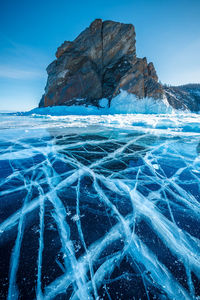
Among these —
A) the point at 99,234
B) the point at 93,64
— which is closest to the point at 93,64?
the point at 93,64

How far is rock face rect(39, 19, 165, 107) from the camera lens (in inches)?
845

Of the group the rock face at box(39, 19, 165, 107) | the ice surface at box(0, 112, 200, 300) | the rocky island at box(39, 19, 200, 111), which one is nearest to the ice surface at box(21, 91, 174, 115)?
the rocky island at box(39, 19, 200, 111)

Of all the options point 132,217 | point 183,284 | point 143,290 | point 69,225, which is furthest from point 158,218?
point 69,225

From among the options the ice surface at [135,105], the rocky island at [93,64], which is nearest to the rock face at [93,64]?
the rocky island at [93,64]

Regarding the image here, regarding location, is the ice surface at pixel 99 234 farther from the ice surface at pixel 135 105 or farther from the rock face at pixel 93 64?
the rock face at pixel 93 64

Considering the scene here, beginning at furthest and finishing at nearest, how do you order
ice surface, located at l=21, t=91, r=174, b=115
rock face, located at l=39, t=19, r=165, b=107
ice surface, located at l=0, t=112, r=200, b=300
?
1. rock face, located at l=39, t=19, r=165, b=107
2. ice surface, located at l=21, t=91, r=174, b=115
3. ice surface, located at l=0, t=112, r=200, b=300

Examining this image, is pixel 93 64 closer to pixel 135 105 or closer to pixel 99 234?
pixel 135 105

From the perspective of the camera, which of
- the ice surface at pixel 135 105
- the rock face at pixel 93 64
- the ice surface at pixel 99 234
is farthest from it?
the rock face at pixel 93 64

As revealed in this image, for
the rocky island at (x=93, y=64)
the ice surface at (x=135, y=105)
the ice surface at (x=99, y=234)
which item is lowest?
the ice surface at (x=99, y=234)

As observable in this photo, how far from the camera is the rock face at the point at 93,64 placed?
70.4 ft

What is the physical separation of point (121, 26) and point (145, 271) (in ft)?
97.4

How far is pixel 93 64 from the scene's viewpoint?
22.7 meters

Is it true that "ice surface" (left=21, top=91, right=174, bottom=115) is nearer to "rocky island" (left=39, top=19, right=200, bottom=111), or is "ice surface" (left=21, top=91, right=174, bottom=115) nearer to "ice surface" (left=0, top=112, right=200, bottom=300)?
"rocky island" (left=39, top=19, right=200, bottom=111)

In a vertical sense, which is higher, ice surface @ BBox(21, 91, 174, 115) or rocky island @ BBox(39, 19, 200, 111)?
rocky island @ BBox(39, 19, 200, 111)
